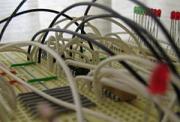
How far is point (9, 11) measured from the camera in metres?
1.65

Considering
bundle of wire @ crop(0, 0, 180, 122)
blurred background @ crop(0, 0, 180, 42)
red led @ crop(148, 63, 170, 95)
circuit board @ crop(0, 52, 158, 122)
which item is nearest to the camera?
red led @ crop(148, 63, 170, 95)

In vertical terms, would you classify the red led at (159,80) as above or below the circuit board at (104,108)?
above

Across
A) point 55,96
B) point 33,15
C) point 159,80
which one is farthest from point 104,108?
point 33,15

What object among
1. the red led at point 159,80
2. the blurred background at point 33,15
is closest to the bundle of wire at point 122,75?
the red led at point 159,80

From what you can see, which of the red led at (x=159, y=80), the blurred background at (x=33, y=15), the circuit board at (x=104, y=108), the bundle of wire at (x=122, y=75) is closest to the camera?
the red led at (x=159, y=80)

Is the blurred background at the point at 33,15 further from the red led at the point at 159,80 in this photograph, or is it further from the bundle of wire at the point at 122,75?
the red led at the point at 159,80

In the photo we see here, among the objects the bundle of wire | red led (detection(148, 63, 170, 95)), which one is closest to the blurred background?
the bundle of wire

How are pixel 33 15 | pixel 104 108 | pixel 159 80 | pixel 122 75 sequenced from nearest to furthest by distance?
pixel 159 80, pixel 122 75, pixel 104 108, pixel 33 15

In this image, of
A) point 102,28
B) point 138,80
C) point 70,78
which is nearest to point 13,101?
point 70,78

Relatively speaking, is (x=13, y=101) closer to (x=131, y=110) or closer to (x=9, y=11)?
(x=131, y=110)

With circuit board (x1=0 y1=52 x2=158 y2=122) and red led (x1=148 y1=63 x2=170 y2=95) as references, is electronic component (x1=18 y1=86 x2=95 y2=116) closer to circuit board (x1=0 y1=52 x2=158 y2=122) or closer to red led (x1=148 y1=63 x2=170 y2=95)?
circuit board (x1=0 y1=52 x2=158 y2=122)

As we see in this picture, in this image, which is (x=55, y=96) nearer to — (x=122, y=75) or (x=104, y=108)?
(x=104, y=108)

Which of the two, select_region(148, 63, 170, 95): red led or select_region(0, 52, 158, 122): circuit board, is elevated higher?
select_region(148, 63, 170, 95): red led

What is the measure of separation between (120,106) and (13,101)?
9.8 inches
